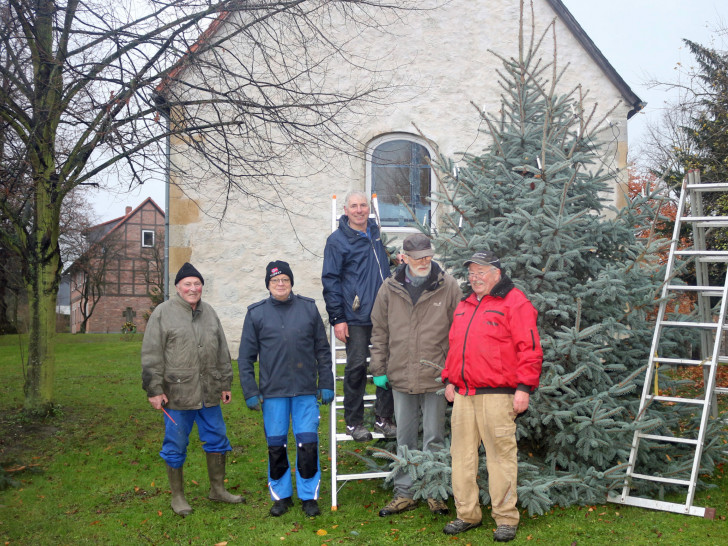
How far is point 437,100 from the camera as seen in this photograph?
41.0ft

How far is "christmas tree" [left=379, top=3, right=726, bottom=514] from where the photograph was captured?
5.14m

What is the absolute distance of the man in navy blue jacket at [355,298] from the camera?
18.4ft

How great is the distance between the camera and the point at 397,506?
5.39 meters

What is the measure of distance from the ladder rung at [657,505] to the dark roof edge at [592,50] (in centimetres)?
918

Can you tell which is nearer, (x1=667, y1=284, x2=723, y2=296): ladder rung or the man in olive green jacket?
the man in olive green jacket

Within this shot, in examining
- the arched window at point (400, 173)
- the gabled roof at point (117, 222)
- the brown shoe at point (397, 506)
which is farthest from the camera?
the gabled roof at point (117, 222)

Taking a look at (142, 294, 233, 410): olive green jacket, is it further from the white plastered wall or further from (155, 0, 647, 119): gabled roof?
(155, 0, 647, 119): gabled roof

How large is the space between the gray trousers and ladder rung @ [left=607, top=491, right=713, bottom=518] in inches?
56.7

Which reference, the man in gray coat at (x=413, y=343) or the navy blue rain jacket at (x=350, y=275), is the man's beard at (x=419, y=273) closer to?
the man in gray coat at (x=413, y=343)

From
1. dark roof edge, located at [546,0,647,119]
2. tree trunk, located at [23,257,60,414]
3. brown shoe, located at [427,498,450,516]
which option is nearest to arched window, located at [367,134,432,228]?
dark roof edge, located at [546,0,647,119]

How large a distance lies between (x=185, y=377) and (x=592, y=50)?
10085 mm

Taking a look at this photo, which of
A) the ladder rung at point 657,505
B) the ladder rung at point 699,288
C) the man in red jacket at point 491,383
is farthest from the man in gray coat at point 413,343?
the ladder rung at point 699,288

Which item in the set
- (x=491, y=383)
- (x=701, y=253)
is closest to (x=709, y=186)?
(x=701, y=253)

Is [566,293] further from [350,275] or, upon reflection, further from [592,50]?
[592,50]
